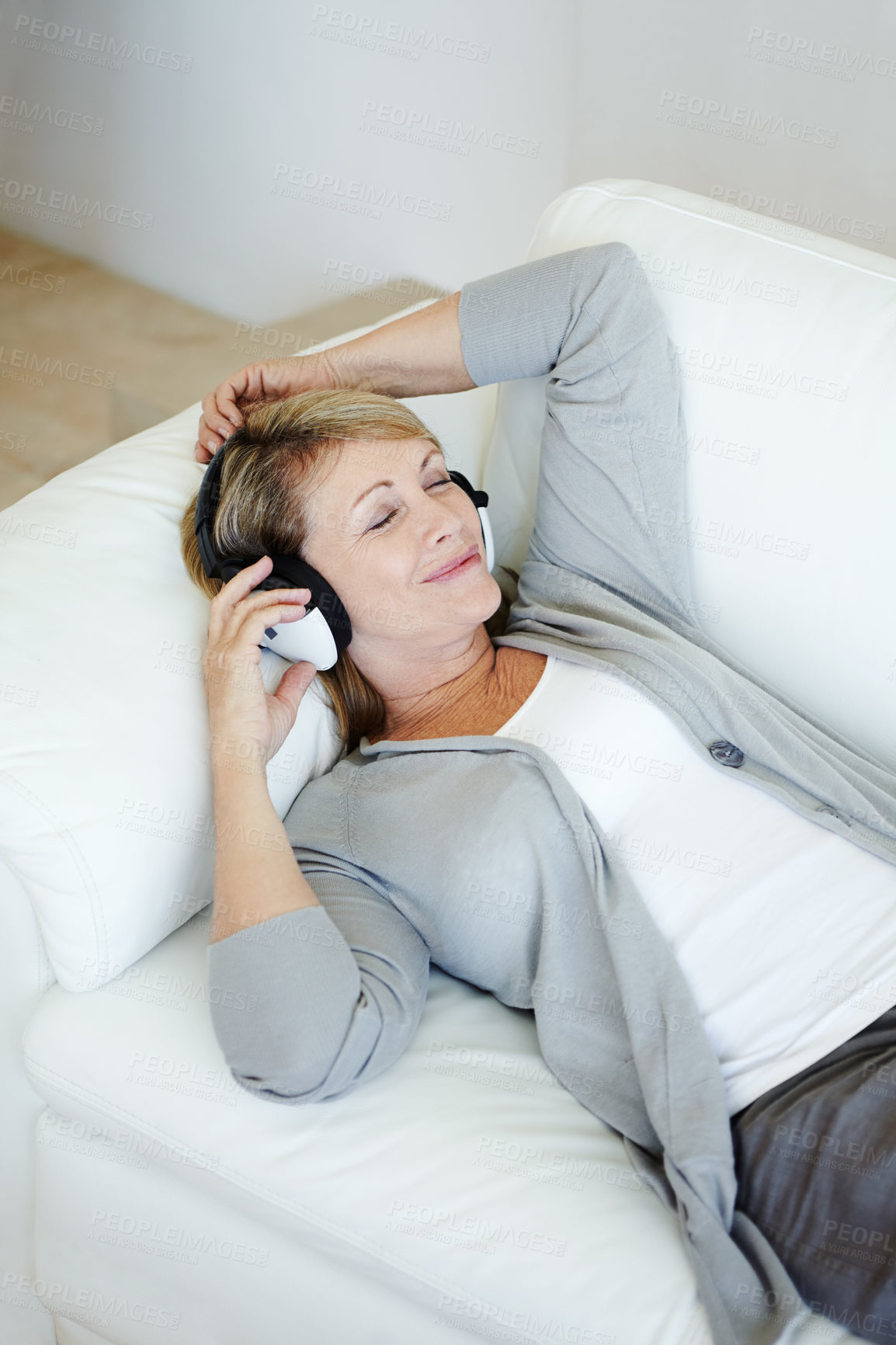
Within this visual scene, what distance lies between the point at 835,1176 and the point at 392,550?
79cm

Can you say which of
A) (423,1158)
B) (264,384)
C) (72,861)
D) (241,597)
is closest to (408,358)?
(264,384)

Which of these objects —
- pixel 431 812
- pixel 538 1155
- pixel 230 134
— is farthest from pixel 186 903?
pixel 230 134

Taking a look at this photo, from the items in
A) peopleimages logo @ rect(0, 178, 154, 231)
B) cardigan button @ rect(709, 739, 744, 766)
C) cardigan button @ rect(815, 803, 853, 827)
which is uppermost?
peopleimages logo @ rect(0, 178, 154, 231)

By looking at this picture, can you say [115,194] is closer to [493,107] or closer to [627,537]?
[493,107]

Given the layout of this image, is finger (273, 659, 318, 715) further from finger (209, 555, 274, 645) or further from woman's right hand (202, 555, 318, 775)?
finger (209, 555, 274, 645)

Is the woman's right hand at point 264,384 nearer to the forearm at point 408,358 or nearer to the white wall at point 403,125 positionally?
the forearm at point 408,358

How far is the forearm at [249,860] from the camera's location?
1091mm

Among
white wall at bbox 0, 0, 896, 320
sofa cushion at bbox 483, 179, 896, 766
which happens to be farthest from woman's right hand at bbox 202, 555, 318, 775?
white wall at bbox 0, 0, 896, 320

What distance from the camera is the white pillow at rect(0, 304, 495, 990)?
44.3 inches

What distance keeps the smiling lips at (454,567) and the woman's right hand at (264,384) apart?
361 millimetres

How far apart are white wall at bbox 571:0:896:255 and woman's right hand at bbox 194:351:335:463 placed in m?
1.01

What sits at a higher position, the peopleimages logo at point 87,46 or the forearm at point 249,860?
the peopleimages logo at point 87,46

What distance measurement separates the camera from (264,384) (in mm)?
1504

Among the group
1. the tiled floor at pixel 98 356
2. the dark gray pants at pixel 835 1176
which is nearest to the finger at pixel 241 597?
the dark gray pants at pixel 835 1176
